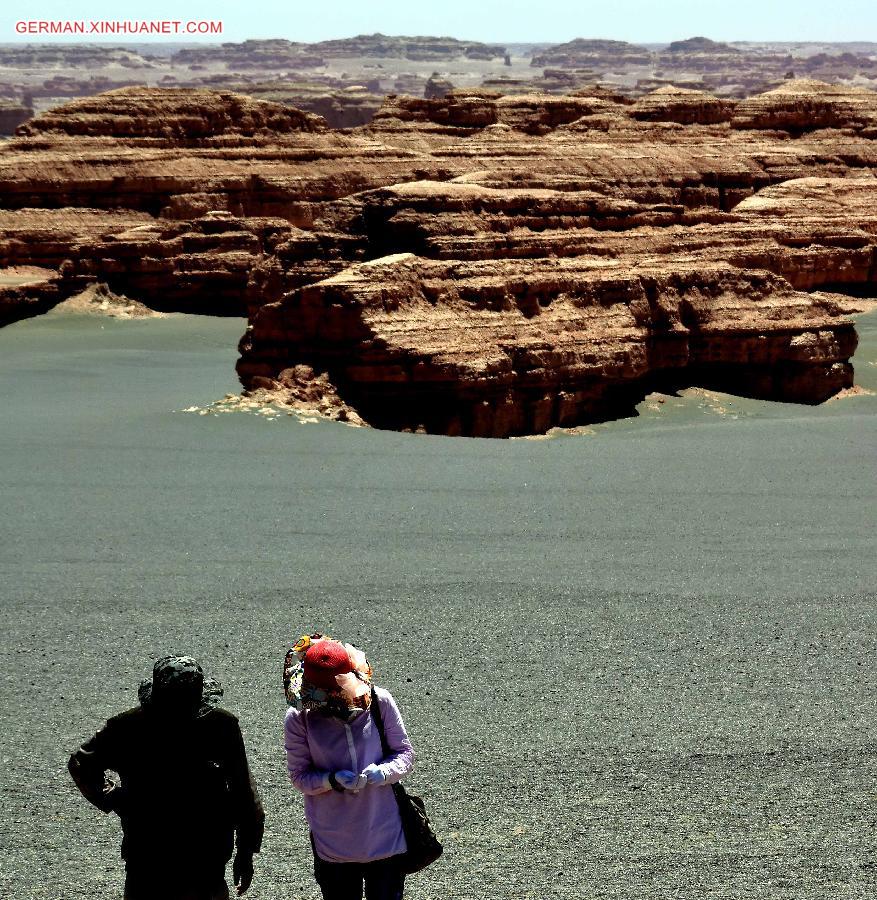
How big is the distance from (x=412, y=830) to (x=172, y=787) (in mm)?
894

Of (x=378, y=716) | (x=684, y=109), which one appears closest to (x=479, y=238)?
(x=378, y=716)

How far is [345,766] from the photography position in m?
4.61

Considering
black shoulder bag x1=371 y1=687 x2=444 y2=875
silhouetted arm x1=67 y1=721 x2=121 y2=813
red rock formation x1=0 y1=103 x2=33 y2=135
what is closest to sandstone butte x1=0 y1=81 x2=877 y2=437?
black shoulder bag x1=371 y1=687 x2=444 y2=875

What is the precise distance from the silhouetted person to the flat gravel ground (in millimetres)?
1205

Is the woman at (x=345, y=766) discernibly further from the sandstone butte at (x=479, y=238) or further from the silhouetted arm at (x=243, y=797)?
the sandstone butte at (x=479, y=238)

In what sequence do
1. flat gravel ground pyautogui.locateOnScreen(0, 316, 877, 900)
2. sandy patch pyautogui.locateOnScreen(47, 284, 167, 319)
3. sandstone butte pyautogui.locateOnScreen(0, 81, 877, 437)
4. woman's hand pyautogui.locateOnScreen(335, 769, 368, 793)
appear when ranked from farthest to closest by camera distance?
sandy patch pyautogui.locateOnScreen(47, 284, 167, 319)
sandstone butte pyautogui.locateOnScreen(0, 81, 877, 437)
flat gravel ground pyautogui.locateOnScreen(0, 316, 877, 900)
woman's hand pyautogui.locateOnScreen(335, 769, 368, 793)

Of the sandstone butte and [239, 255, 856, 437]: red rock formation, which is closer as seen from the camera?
[239, 255, 856, 437]: red rock formation

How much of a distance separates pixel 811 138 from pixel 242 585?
40066mm

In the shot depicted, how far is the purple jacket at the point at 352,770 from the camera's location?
4598mm

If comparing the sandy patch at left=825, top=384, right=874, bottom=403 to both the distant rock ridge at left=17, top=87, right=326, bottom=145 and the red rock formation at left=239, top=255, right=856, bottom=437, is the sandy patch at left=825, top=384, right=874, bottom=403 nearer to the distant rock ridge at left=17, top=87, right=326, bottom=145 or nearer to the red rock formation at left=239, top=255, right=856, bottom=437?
the red rock formation at left=239, top=255, right=856, bottom=437

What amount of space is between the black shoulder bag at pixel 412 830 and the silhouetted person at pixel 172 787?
51 cm

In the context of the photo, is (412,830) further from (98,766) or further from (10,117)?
(10,117)

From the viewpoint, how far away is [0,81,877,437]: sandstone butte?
51.0ft

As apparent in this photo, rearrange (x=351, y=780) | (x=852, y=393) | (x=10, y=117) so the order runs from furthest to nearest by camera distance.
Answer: (x=10, y=117) < (x=852, y=393) < (x=351, y=780)
